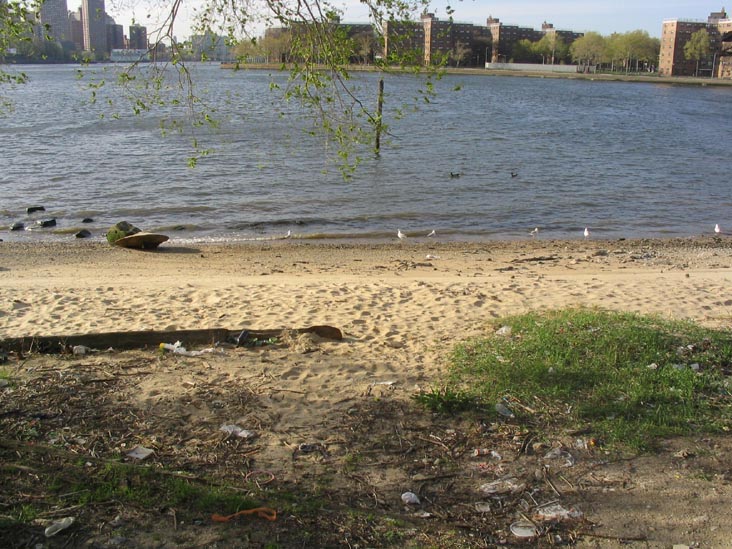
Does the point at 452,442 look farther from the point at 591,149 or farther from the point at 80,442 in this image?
the point at 591,149

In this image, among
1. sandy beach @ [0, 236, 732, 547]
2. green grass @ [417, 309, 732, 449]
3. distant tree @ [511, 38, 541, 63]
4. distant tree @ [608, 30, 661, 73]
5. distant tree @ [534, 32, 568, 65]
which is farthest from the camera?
distant tree @ [511, 38, 541, 63]

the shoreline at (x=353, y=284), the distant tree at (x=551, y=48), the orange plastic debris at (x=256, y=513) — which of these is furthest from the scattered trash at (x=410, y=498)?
the distant tree at (x=551, y=48)

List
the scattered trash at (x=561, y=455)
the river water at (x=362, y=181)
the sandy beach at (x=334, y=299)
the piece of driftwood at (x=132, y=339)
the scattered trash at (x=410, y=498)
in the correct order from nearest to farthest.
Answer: the scattered trash at (x=410, y=498) → the scattered trash at (x=561, y=455) → the sandy beach at (x=334, y=299) → the piece of driftwood at (x=132, y=339) → the river water at (x=362, y=181)

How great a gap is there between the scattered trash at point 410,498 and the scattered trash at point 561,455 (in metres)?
1.21

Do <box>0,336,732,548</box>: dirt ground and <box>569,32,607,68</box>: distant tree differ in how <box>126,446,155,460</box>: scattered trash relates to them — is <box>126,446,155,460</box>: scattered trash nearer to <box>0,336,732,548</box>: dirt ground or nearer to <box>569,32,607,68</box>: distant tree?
<box>0,336,732,548</box>: dirt ground

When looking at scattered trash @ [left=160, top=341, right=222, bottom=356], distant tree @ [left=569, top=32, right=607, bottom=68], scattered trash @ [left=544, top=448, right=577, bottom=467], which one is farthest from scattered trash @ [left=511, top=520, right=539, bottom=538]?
distant tree @ [left=569, top=32, right=607, bottom=68]

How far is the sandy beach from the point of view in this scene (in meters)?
6.46

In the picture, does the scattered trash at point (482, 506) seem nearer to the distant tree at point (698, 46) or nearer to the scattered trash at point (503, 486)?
the scattered trash at point (503, 486)

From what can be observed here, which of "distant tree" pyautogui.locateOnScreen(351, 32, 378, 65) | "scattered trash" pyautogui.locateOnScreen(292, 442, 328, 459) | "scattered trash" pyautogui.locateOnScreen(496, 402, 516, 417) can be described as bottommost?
"scattered trash" pyautogui.locateOnScreen(292, 442, 328, 459)

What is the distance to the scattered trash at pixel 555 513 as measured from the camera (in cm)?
461

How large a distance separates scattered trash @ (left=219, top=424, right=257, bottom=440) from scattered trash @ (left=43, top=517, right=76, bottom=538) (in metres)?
1.52

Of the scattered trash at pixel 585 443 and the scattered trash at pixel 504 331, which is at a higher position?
the scattered trash at pixel 504 331

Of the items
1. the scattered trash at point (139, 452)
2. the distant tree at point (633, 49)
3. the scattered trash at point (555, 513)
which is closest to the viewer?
the scattered trash at point (555, 513)

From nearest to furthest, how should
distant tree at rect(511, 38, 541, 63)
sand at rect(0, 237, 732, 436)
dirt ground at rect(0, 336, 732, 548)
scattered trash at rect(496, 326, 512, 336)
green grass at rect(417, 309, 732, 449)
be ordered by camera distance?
dirt ground at rect(0, 336, 732, 548), green grass at rect(417, 309, 732, 449), sand at rect(0, 237, 732, 436), scattered trash at rect(496, 326, 512, 336), distant tree at rect(511, 38, 541, 63)
